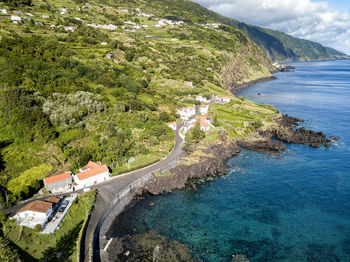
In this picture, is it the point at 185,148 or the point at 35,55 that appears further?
the point at 35,55

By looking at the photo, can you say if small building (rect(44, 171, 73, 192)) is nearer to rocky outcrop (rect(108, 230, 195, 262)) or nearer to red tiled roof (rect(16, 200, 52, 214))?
red tiled roof (rect(16, 200, 52, 214))

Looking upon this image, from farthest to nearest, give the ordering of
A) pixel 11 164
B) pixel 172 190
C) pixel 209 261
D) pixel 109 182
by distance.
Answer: pixel 172 190 < pixel 109 182 < pixel 11 164 < pixel 209 261

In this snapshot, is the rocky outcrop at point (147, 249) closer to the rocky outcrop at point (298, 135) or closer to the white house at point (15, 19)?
the rocky outcrop at point (298, 135)

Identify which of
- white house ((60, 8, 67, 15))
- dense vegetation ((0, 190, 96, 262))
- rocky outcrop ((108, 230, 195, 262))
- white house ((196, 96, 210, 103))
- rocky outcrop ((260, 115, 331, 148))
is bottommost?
rocky outcrop ((108, 230, 195, 262))

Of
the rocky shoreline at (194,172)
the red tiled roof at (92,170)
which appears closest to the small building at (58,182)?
the red tiled roof at (92,170)

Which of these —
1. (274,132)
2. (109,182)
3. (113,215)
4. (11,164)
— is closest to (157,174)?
(109,182)

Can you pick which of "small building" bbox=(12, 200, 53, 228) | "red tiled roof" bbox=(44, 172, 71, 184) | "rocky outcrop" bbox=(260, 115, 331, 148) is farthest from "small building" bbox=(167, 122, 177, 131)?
"small building" bbox=(12, 200, 53, 228)

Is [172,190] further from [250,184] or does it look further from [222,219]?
[250,184]
